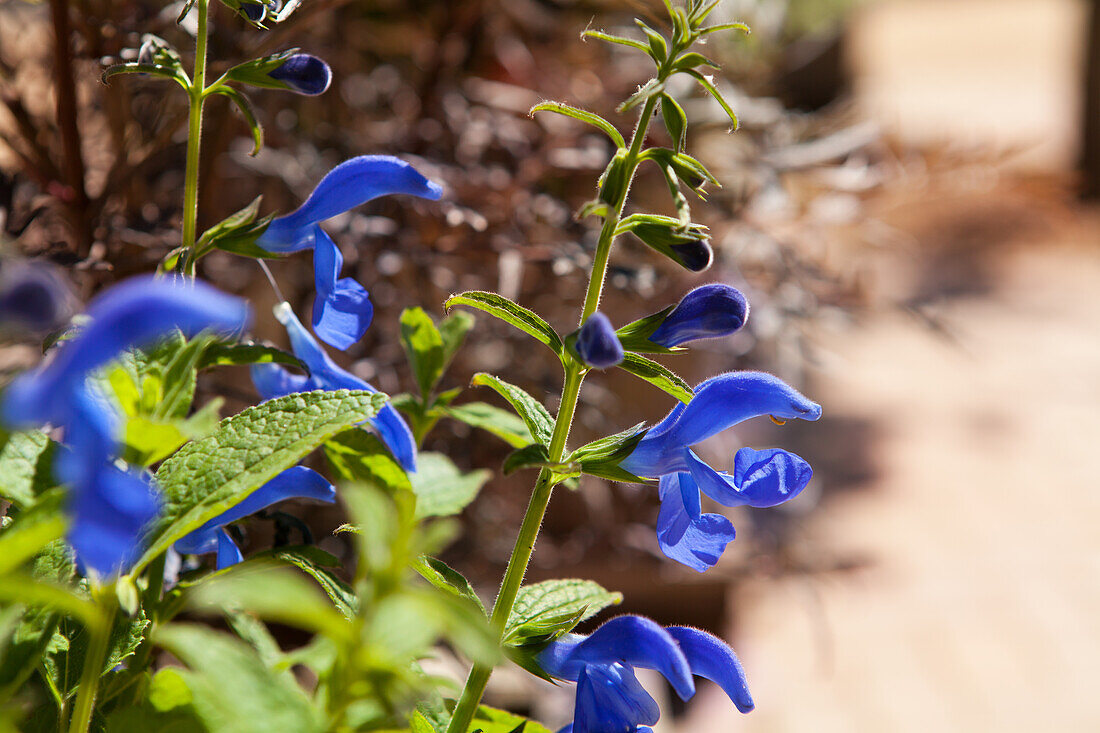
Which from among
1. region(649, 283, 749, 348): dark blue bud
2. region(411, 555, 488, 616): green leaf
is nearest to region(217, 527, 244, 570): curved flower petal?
region(411, 555, 488, 616): green leaf

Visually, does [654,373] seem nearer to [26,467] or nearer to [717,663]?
[717,663]

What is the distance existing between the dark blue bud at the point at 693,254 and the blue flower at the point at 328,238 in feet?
0.41

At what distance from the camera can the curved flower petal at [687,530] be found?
400mm

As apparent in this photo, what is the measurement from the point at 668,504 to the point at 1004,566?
2.24 metres

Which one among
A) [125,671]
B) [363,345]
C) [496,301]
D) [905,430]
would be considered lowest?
[905,430]

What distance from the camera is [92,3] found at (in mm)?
785

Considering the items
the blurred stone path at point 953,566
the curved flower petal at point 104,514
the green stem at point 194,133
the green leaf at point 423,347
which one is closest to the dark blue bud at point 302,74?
the green stem at point 194,133

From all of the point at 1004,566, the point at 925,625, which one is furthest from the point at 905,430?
the point at 925,625

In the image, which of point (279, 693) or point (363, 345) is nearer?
point (279, 693)

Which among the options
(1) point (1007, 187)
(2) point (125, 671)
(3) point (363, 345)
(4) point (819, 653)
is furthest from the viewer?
(4) point (819, 653)

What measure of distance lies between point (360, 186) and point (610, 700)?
10.0 inches

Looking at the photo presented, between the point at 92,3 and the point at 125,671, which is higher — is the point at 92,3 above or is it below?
above

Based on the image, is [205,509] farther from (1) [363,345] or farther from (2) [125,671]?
(1) [363,345]

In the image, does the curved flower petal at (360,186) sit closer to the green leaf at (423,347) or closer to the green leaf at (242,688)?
the green leaf at (423,347)
